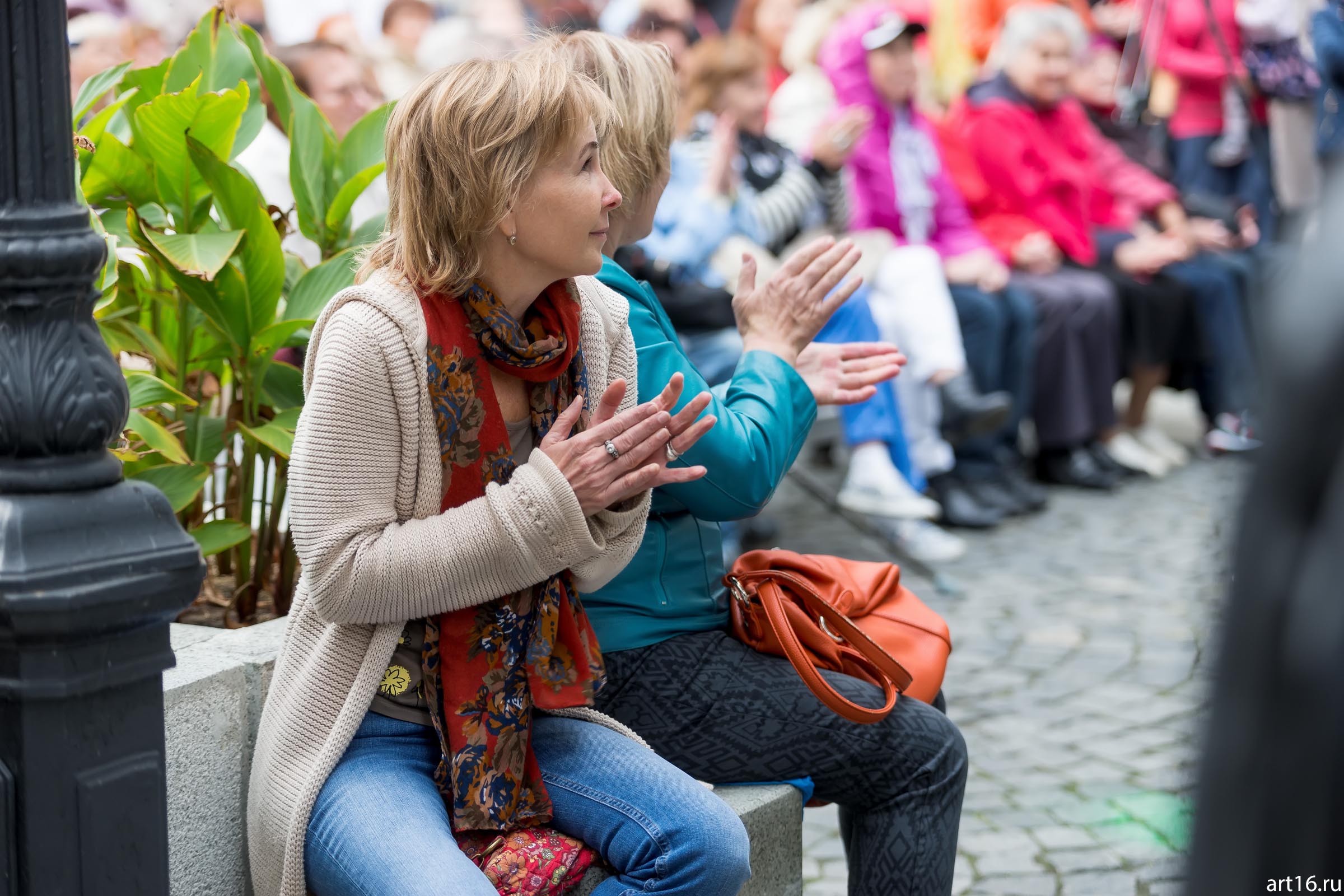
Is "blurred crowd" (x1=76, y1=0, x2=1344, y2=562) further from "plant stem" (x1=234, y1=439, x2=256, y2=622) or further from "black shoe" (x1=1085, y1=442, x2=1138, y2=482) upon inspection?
"plant stem" (x1=234, y1=439, x2=256, y2=622)

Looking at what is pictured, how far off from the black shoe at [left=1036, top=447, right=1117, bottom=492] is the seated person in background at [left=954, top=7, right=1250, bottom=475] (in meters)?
0.23

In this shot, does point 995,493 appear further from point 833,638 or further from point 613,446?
point 613,446

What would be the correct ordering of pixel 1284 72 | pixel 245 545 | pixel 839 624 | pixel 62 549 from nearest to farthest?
pixel 62 549, pixel 839 624, pixel 245 545, pixel 1284 72

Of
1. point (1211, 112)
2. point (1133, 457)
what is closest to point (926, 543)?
point (1133, 457)

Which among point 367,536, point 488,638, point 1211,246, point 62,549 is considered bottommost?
point 1211,246

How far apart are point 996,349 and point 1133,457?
122 centimetres

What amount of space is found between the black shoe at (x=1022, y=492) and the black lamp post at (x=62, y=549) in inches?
199

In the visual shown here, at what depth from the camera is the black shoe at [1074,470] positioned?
22.2ft

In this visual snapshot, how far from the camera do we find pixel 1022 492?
21.0 ft

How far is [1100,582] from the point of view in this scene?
532 centimetres

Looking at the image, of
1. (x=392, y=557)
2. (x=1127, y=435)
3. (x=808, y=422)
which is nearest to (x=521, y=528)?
(x=392, y=557)

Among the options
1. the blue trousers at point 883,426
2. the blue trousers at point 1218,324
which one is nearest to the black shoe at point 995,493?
the blue trousers at point 883,426

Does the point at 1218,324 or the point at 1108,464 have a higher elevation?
the point at 1218,324

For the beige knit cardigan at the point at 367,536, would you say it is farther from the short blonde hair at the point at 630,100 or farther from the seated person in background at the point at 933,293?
the seated person in background at the point at 933,293
